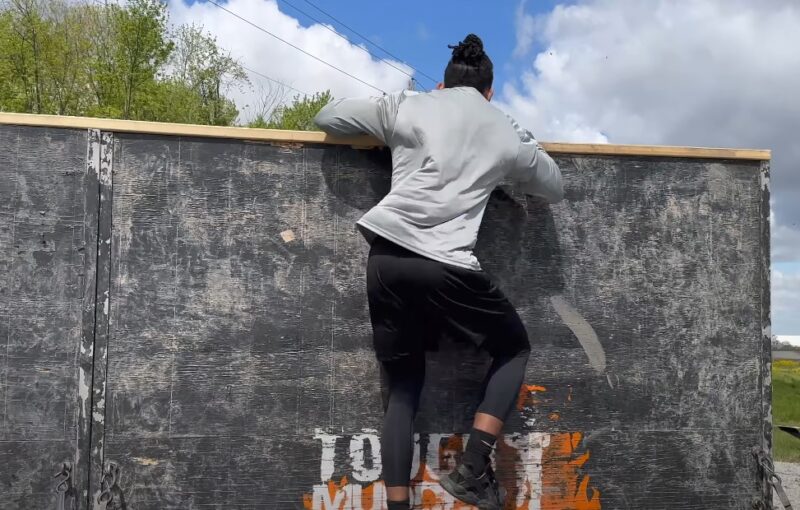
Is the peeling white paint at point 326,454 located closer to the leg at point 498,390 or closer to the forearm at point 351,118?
the leg at point 498,390

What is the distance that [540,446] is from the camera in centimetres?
311

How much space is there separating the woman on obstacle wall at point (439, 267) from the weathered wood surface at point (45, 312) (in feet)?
3.87

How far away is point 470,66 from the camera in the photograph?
291 centimetres

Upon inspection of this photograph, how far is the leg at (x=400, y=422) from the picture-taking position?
8.82 feet

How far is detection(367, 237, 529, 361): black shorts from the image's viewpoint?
2.62 m

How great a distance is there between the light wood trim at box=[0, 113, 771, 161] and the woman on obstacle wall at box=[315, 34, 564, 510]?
0.30 meters

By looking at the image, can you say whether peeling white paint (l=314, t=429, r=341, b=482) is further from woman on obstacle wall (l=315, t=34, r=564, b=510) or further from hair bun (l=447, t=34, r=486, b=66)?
hair bun (l=447, t=34, r=486, b=66)

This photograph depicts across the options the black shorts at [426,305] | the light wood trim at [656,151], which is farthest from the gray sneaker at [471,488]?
the light wood trim at [656,151]

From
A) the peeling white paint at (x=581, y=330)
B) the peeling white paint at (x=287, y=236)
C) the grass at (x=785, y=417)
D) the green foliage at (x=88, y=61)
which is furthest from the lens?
the green foliage at (x=88, y=61)

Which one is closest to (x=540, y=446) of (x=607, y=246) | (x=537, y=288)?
(x=537, y=288)

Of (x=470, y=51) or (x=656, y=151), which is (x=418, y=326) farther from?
(x=656, y=151)

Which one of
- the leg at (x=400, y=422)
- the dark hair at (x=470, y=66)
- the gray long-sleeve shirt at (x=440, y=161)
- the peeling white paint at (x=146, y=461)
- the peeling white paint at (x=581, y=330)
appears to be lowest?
the peeling white paint at (x=146, y=461)

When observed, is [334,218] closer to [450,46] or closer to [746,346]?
[450,46]

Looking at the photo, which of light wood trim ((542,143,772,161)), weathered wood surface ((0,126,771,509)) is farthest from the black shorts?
light wood trim ((542,143,772,161))
